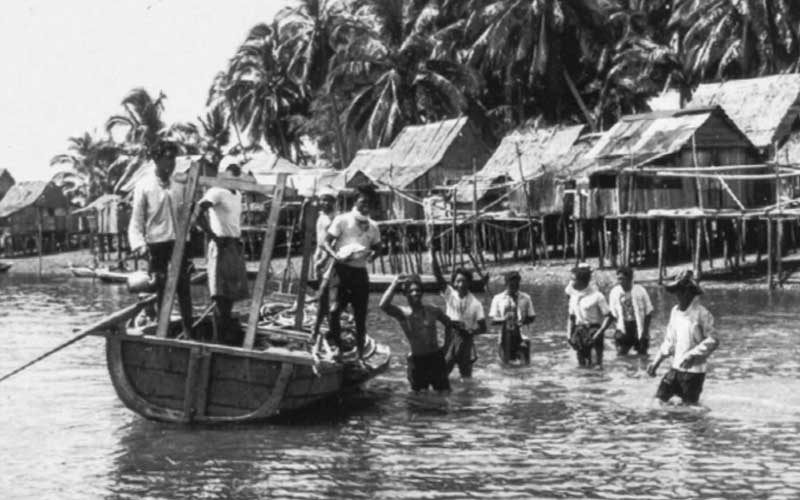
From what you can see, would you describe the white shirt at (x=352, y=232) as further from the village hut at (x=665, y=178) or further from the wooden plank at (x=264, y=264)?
the village hut at (x=665, y=178)

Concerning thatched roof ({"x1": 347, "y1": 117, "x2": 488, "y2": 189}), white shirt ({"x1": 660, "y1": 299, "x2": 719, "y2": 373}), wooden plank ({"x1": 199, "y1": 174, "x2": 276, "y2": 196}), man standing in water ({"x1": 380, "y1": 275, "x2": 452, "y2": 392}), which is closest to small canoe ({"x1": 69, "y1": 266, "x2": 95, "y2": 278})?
thatched roof ({"x1": 347, "y1": 117, "x2": 488, "y2": 189})

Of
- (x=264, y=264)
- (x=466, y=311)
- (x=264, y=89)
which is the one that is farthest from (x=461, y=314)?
(x=264, y=89)

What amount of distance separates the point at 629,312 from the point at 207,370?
6276 mm

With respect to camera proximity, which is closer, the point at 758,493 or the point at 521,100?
the point at 758,493

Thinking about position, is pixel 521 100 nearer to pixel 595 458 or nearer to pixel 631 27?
pixel 631 27

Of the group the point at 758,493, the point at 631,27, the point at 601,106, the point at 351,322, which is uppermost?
the point at 631,27

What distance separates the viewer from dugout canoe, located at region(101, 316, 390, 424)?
11.1 metres

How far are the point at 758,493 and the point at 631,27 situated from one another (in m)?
38.6

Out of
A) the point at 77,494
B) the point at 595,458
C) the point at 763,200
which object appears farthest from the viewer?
the point at 763,200

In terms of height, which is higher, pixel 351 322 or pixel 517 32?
pixel 517 32

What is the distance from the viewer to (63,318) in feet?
93.8

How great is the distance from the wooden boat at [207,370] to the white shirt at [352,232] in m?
0.93

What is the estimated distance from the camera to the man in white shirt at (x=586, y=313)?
14445mm

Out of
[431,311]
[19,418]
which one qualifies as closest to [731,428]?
[431,311]
